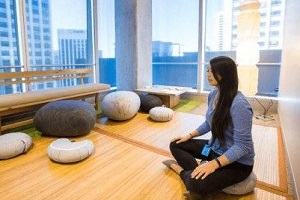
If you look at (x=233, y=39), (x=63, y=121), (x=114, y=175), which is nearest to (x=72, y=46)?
(x=63, y=121)

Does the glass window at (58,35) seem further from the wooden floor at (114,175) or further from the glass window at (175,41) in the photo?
the wooden floor at (114,175)

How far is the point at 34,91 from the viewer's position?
9.84 feet

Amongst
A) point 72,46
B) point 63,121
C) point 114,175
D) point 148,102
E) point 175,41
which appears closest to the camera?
point 114,175

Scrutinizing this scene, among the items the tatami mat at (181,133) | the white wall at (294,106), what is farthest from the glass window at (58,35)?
the white wall at (294,106)

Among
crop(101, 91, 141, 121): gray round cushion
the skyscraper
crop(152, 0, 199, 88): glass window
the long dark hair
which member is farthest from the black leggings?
the skyscraper

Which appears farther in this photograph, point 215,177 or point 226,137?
point 226,137

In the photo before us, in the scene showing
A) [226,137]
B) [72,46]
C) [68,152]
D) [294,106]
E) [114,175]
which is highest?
[72,46]

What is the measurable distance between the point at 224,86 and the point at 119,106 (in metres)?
1.98

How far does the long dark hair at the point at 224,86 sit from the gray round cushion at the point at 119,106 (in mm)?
1913

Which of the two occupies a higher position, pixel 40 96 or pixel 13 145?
pixel 40 96

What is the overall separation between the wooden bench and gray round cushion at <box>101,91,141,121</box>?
0.49 m

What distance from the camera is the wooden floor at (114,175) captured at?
1613 millimetres

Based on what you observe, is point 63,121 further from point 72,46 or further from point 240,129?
point 72,46

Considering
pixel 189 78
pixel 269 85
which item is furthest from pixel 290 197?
pixel 189 78
